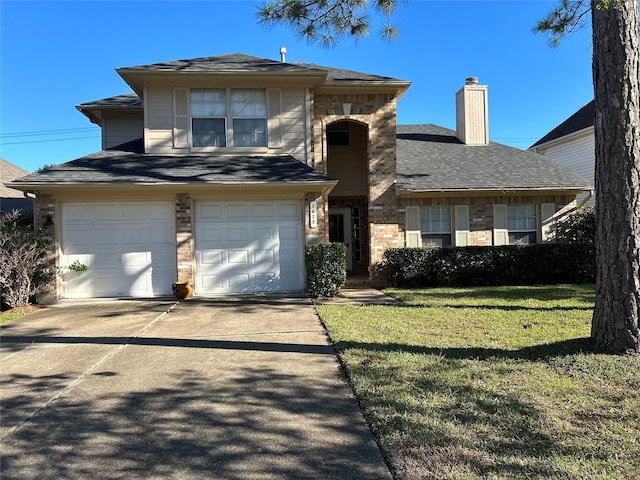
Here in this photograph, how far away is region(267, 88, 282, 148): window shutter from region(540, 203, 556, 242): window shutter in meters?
8.54

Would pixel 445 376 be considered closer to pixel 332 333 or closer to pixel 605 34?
pixel 332 333

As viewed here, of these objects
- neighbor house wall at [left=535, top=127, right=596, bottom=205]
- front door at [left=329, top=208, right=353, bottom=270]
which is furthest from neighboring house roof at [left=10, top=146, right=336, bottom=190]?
neighbor house wall at [left=535, top=127, right=596, bottom=205]

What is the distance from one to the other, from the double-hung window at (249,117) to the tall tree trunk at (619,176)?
803 cm

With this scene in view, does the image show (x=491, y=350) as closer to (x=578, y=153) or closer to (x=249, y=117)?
(x=249, y=117)

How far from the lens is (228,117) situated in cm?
1131

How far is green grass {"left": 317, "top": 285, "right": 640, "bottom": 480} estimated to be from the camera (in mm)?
2885

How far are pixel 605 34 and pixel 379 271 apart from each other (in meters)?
8.42

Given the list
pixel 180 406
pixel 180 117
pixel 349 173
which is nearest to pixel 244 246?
pixel 180 117

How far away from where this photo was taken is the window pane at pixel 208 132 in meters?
11.3

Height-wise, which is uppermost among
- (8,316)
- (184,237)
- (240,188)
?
(240,188)

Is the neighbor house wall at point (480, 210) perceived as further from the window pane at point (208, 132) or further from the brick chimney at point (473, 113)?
the window pane at point (208, 132)

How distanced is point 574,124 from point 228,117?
17.4m

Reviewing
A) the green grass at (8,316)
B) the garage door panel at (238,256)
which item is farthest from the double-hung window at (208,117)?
the green grass at (8,316)

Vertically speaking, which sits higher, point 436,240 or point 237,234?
point 237,234
